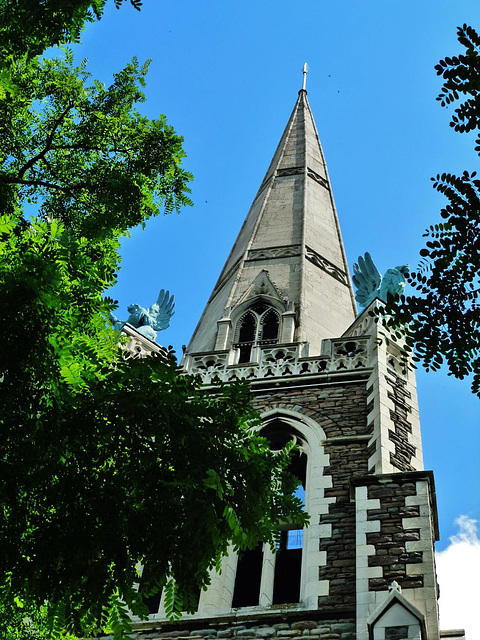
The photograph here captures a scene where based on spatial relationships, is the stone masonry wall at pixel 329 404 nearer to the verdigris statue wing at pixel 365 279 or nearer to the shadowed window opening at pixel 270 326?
the shadowed window opening at pixel 270 326

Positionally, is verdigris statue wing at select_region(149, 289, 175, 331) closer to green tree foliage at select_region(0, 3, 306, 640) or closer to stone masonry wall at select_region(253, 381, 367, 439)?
stone masonry wall at select_region(253, 381, 367, 439)

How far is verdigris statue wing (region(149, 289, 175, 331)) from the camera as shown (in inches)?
965

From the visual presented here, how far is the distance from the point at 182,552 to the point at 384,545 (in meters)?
6.42

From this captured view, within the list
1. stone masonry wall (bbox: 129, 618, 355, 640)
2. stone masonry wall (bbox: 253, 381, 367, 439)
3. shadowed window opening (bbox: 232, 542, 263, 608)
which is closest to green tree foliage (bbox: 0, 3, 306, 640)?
stone masonry wall (bbox: 129, 618, 355, 640)

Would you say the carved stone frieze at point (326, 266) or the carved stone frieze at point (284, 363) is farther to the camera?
the carved stone frieze at point (326, 266)

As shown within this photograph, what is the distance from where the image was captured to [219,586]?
14.5 m

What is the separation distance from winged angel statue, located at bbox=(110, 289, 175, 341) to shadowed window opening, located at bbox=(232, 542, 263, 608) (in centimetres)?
873

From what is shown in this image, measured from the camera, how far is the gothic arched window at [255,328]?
2239 cm

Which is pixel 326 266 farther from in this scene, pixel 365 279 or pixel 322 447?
pixel 322 447

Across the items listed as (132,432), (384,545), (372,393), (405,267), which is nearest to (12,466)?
(132,432)

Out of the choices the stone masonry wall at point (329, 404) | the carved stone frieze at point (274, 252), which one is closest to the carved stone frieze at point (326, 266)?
the carved stone frieze at point (274, 252)

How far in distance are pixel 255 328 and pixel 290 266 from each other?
10.2 ft

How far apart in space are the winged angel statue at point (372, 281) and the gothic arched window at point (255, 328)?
7.29 ft

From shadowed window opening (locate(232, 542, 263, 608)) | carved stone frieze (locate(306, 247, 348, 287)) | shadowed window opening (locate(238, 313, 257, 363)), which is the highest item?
carved stone frieze (locate(306, 247, 348, 287))
